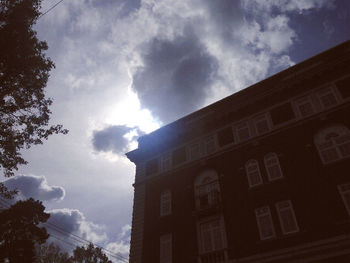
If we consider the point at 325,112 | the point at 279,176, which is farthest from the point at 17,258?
the point at 325,112

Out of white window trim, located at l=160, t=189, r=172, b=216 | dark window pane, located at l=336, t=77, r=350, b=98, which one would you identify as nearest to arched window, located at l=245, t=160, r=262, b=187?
white window trim, located at l=160, t=189, r=172, b=216

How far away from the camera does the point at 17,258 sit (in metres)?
32.1

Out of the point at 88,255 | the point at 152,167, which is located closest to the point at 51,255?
the point at 88,255

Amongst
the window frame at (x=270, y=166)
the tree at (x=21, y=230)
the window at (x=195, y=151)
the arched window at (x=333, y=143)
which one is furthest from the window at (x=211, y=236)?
the tree at (x=21, y=230)

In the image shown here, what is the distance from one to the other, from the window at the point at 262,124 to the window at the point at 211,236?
738 centimetres

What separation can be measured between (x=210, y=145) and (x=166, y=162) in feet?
14.9

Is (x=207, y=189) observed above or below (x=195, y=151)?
below

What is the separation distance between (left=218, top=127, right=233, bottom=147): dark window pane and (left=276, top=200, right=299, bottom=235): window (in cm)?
672

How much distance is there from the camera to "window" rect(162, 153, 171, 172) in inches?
998

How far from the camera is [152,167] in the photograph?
26484 mm

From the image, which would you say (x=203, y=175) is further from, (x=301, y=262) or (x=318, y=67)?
(x=318, y=67)

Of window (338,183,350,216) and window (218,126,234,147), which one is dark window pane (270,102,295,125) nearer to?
window (218,126,234,147)

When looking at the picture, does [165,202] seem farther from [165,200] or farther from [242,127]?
[242,127]

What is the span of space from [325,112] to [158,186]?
46.4 ft
